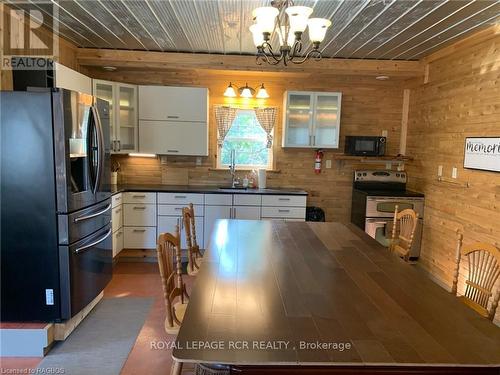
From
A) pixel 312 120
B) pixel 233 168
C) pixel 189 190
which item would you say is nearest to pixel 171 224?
pixel 189 190

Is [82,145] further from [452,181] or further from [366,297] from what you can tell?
[452,181]

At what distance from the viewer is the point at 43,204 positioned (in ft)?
7.94

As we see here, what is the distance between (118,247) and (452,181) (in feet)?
12.5

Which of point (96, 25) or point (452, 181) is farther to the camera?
point (452, 181)

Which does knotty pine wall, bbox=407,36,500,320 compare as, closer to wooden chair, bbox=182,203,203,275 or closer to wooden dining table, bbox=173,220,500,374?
wooden dining table, bbox=173,220,500,374

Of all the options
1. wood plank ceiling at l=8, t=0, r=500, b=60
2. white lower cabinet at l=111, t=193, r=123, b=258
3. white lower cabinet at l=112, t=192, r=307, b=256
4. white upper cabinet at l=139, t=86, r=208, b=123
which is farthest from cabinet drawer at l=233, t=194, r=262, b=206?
wood plank ceiling at l=8, t=0, r=500, b=60

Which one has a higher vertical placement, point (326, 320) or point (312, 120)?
point (312, 120)

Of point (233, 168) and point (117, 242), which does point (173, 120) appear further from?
point (117, 242)

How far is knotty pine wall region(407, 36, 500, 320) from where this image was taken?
309 cm

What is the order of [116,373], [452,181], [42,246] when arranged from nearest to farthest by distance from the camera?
[116,373] → [42,246] → [452,181]

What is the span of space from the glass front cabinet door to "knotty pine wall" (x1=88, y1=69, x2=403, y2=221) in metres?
0.39

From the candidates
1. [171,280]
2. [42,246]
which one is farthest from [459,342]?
[42,246]

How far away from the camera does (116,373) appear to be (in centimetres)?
222

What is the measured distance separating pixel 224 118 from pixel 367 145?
6.42 ft
